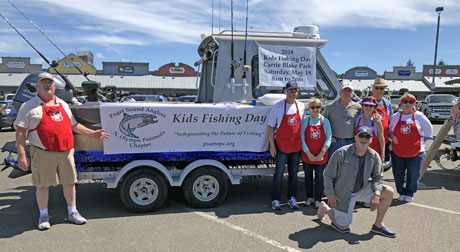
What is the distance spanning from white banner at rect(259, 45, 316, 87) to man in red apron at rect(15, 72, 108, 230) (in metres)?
2.77

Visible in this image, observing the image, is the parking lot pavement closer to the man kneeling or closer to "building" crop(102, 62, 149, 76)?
the man kneeling

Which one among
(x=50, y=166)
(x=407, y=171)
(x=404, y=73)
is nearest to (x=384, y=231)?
(x=407, y=171)

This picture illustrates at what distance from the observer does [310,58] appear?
544 cm

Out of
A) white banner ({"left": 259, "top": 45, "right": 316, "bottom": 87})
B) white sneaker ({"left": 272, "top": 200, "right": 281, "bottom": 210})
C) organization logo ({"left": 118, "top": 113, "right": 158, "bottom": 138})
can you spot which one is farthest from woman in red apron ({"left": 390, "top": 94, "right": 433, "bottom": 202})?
organization logo ({"left": 118, "top": 113, "right": 158, "bottom": 138})

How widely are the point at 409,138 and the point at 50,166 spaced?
16.7 feet

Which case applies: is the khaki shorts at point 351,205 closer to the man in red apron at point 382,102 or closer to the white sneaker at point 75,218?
the man in red apron at point 382,102

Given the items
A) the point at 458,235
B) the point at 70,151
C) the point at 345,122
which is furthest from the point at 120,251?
the point at 458,235

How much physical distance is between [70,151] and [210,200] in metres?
1.97

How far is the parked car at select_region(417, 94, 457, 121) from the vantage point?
17964 mm

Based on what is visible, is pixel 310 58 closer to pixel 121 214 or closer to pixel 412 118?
pixel 412 118

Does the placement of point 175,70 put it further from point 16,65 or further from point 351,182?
point 351,182

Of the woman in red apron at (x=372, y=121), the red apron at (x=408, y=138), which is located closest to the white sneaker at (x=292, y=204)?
the woman in red apron at (x=372, y=121)

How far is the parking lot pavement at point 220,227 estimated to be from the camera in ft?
12.0

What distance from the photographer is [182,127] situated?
4535mm
